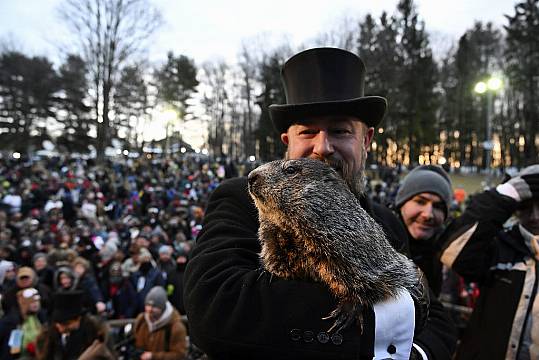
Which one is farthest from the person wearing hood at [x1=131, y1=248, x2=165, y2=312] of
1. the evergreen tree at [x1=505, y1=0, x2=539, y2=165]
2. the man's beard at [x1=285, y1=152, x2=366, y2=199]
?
the evergreen tree at [x1=505, y1=0, x2=539, y2=165]

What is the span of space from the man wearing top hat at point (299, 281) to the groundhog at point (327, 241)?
0.16ft

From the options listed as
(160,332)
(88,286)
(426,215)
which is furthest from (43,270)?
(426,215)

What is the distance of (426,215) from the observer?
345 cm

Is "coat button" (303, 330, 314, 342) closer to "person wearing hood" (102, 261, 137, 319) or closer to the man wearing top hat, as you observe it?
the man wearing top hat

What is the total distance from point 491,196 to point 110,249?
8.31 m


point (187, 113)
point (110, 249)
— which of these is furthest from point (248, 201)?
point (187, 113)

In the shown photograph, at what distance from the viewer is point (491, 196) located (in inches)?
101

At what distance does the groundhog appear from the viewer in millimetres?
1188

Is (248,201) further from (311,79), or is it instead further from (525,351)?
(525,351)

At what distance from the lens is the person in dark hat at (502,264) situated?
249 centimetres

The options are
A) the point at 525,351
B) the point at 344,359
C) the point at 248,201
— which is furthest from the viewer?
the point at 525,351

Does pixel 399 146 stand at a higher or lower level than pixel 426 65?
lower

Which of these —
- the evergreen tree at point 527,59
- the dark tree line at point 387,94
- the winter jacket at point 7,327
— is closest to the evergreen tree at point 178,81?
the dark tree line at point 387,94

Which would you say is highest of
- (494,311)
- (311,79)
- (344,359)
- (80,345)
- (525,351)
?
(311,79)
